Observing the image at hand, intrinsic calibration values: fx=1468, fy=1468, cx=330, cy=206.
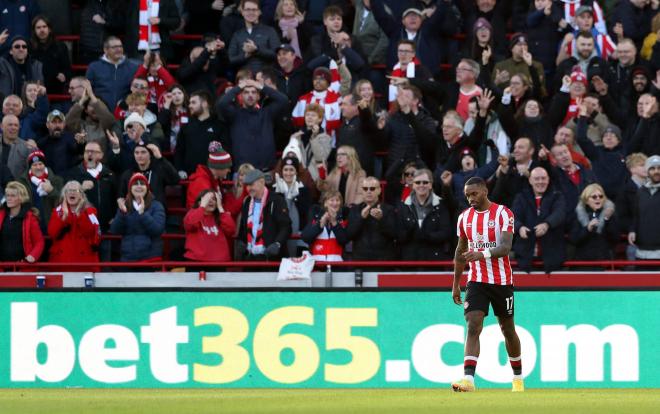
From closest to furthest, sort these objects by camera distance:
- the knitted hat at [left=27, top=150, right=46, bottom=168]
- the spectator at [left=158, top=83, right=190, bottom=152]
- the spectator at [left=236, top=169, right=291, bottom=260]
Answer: the spectator at [left=236, top=169, right=291, bottom=260] → the knitted hat at [left=27, top=150, right=46, bottom=168] → the spectator at [left=158, top=83, right=190, bottom=152]

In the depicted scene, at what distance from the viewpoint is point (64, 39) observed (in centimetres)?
2241

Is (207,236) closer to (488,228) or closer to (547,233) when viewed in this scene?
(547,233)

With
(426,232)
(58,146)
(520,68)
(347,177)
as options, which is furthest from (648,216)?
(58,146)

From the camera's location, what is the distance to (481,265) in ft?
43.8

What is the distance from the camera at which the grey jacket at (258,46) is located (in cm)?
2025

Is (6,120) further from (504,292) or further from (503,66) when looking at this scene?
(504,292)

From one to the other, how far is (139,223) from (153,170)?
1001mm

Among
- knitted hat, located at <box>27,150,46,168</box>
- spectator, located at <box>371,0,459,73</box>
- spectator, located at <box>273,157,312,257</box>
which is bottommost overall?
spectator, located at <box>273,157,312,257</box>

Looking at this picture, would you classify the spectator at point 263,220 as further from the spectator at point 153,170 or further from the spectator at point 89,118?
the spectator at point 89,118

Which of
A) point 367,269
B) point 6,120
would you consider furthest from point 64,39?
point 367,269

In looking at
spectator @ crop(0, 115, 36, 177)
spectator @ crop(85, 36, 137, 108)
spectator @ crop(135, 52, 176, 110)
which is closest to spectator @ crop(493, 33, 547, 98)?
spectator @ crop(135, 52, 176, 110)

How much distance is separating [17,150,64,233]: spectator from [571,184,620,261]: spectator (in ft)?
21.2

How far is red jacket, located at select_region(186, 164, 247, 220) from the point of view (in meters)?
18.3

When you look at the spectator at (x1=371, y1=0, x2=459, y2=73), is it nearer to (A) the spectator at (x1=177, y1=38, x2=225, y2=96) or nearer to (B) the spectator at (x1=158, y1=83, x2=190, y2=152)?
(A) the spectator at (x1=177, y1=38, x2=225, y2=96)
